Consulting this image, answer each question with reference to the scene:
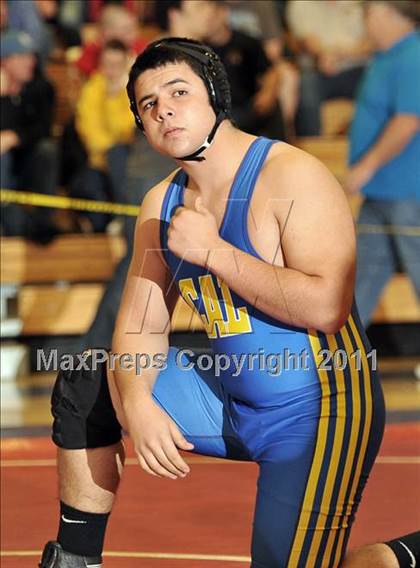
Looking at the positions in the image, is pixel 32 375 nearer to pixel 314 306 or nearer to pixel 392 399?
pixel 392 399

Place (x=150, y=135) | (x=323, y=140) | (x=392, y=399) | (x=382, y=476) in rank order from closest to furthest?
(x=150, y=135), (x=382, y=476), (x=392, y=399), (x=323, y=140)

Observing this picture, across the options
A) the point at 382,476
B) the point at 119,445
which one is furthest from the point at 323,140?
the point at 119,445

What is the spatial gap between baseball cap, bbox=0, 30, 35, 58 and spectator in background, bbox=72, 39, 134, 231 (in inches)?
19.8

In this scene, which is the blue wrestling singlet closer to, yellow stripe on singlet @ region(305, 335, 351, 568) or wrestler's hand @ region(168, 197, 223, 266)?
yellow stripe on singlet @ region(305, 335, 351, 568)

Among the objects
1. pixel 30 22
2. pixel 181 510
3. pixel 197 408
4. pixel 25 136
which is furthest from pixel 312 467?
pixel 30 22

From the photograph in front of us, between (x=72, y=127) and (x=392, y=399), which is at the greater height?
(x=72, y=127)

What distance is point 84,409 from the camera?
145 inches

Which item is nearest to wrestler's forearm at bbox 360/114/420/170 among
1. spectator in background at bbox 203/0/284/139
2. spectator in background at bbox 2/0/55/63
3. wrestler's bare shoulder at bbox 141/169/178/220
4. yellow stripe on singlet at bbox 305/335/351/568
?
spectator in background at bbox 203/0/284/139

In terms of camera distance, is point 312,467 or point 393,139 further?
point 393,139

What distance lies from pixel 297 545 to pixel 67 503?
664mm

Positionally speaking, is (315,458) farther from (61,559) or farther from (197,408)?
(61,559)

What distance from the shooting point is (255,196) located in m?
3.51

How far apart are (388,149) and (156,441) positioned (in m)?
4.10

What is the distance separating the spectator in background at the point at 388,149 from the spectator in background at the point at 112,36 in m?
2.12
